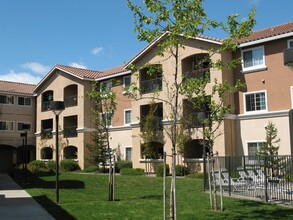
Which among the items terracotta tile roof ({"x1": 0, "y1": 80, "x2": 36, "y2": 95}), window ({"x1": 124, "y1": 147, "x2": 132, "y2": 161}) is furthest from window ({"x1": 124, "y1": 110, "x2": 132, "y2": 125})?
terracotta tile roof ({"x1": 0, "y1": 80, "x2": 36, "y2": 95})

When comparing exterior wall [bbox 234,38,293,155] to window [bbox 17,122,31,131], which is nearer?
window [bbox 17,122,31,131]

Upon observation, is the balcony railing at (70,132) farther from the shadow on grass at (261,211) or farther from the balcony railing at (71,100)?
the shadow on grass at (261,211)

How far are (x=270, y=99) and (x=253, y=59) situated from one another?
10.0 feet

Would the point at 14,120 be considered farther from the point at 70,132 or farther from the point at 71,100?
the point at 71,100

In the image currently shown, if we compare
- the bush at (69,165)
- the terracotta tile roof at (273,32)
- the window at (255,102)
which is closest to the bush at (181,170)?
the window at (255,102)

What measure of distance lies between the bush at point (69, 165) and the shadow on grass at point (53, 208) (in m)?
21.1

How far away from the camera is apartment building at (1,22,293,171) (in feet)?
83.0

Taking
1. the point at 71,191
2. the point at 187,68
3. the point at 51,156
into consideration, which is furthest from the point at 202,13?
the point at 51,156

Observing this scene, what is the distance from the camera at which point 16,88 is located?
4569 centimetres

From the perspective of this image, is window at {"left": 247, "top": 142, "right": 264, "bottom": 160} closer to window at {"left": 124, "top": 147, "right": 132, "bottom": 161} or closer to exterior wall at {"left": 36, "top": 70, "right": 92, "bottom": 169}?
window at {"left": 124, "top": 147, "right": 132, "bottom": 161}

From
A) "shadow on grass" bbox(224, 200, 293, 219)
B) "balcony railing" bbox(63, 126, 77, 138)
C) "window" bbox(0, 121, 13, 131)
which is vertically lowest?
"shadow on grass" bbox(224, 200, 293, 219)

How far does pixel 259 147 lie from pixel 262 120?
1.83m

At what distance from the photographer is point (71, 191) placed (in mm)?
18000

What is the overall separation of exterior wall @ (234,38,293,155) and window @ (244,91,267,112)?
28 cm
